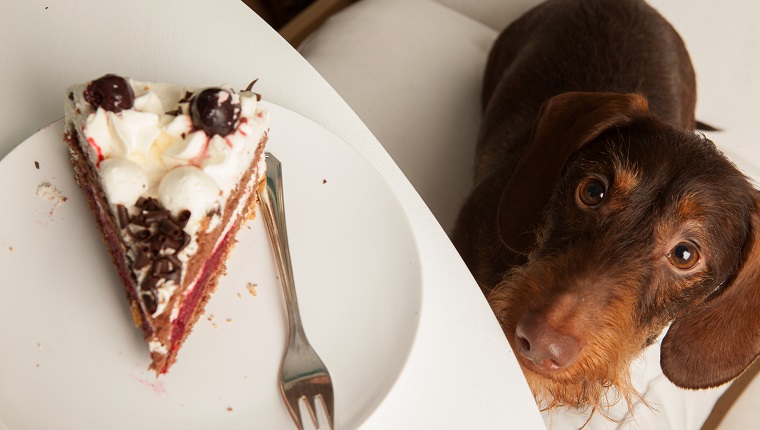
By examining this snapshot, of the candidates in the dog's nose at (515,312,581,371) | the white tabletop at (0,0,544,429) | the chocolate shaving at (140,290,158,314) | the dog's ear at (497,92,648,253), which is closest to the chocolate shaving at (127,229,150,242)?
the chocolate shaving at (140,290,158,314)

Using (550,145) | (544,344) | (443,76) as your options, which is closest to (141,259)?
(544,344)

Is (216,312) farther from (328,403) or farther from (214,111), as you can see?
(214,111)

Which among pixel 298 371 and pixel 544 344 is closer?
pixel 298 371

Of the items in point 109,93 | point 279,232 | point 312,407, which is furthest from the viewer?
point 279,232

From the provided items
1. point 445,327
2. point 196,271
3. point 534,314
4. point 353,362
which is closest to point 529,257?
point 534,314

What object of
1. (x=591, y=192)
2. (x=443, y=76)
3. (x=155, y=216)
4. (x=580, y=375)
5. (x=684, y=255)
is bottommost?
(x=580, y=375)
